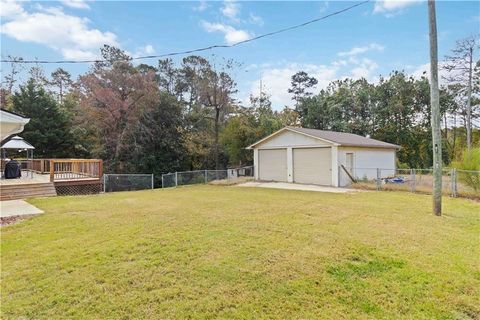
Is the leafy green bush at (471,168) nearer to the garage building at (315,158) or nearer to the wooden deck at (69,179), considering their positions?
the garage building at (315,158)

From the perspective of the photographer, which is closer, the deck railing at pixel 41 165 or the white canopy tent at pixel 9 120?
the white canopy tent at pixel 9 120

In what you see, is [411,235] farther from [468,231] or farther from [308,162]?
[308,162]

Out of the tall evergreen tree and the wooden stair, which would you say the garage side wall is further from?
the tall evergreen tree

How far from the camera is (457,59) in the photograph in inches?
1005

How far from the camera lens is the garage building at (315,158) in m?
15.5

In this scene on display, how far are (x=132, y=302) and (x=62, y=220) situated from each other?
4.84 meters

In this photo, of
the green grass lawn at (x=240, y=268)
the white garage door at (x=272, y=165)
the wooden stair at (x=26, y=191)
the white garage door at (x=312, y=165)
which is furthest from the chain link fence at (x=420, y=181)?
the wooden stair at (x=26, y=191)

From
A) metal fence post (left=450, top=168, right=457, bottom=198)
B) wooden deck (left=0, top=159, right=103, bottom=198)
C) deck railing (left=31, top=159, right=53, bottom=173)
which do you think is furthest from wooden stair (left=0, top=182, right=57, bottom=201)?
metal fence post (left=450, top=168, right=457, bottom=198)

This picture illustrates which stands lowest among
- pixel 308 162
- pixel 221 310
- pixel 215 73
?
pixel 221 310

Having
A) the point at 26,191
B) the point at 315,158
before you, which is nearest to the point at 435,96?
the point at 315,158

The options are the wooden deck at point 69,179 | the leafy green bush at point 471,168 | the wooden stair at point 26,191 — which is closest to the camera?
the leafy green bush at point 471,168

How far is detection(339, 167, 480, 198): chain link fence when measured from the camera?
10883 mm

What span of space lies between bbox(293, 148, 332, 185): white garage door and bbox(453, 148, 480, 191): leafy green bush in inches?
222

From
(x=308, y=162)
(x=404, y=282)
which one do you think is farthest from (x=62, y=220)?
(x=308, y=162)
